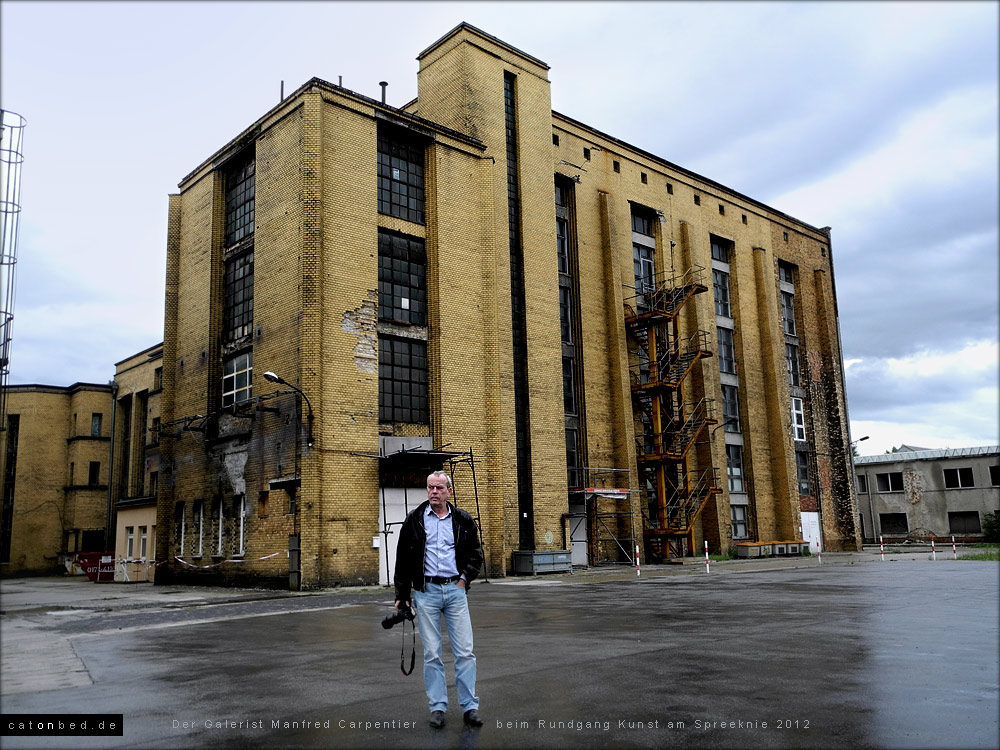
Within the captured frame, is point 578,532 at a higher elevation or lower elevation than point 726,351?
lower

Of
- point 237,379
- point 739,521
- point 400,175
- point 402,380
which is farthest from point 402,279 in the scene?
point 739,521

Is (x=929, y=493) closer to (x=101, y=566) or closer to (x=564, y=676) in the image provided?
(x=101, y=566)

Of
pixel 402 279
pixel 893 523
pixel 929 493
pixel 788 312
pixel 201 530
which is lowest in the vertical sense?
pixel 893 523

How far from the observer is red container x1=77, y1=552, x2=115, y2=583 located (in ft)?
105

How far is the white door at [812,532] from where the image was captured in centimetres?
4247

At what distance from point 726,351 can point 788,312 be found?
7.36m

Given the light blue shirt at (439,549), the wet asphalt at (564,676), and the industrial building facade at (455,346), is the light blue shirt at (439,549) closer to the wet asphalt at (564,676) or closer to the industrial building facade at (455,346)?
the wet asphalt at (564,676)

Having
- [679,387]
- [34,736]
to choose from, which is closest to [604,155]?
[679,387]

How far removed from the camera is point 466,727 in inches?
233

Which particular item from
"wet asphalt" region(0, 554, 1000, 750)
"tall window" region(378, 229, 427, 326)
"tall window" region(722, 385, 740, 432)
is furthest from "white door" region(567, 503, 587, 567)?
"wet asphalt" region(0, 554, 1000, 750)

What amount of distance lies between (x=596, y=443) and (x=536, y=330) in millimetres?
6245

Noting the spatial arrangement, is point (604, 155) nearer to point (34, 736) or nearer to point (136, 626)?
point (136, 626)

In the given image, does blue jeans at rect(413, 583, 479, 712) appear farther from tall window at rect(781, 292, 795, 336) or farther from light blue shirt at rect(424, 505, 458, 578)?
tall window at rect(781, 292, 795, 336)

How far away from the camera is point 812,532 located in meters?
43.0
